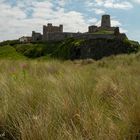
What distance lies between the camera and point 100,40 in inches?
2409

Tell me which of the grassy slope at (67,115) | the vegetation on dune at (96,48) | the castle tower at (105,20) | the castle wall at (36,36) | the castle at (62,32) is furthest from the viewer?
the castle wall at (36,36)

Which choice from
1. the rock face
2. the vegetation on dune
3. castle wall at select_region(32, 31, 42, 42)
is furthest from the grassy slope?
castle wall at select_region(32, 31, 42, 42)

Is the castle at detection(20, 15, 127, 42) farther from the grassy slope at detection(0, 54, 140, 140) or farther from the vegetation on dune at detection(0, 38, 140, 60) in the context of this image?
the grassy slope at detection(0, 54, 140, 140)

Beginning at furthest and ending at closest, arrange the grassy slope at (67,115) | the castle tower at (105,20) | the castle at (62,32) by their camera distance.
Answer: the castle tower at (105,20), the castle at (62,32), the grassy slope at (67,115)

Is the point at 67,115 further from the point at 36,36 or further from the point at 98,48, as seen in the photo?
the point at 36,36

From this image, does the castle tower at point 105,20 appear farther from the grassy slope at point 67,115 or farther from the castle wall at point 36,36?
the grassy slope at point 67,115

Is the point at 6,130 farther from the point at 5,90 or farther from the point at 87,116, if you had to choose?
Answer: the point at 5,90

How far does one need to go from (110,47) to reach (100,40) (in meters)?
3.06

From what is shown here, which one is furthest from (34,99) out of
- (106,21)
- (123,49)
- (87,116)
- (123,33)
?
(106,21)

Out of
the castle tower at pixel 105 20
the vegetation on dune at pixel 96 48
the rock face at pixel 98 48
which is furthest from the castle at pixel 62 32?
the rock face at pixel 98 48

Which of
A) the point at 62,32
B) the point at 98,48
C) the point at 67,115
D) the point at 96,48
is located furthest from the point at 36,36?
the point at 67,115

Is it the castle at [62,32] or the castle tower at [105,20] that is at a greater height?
the castle tower at [105,20]

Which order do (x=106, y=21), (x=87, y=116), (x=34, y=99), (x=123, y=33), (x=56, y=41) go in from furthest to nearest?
1. (x=106, y=21)
2. (x=56, y=41)
3. (x=123, y=33)
4. (x=34, y=99)
5. (x=87, y=116)

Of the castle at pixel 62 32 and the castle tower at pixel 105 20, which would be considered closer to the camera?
the castle at pixel 62 32
